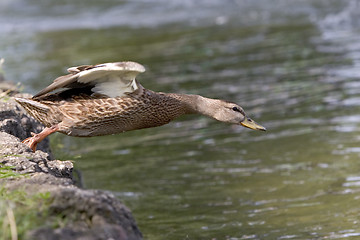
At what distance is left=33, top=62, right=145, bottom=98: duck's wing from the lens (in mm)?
5590

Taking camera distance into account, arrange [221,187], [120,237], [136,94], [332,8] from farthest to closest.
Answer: [332,8] < [221,187] < [136,94] < [120,237]

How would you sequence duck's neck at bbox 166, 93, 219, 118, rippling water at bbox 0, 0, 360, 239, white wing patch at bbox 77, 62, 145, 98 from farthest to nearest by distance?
1. rippling water at bbox 0, 0, 360, 239
2. duck's neck at bbox 166, 93, 219, 118
3. white wing patch at bbox 77, 62, 145, 98

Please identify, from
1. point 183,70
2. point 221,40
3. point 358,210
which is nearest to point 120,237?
point 358,210

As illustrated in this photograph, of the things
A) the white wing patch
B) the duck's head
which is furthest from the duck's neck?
the white wing patch

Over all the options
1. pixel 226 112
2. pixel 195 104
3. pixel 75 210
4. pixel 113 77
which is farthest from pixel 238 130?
pixel 75 210

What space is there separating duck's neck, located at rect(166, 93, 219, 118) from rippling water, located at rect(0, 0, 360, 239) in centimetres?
108

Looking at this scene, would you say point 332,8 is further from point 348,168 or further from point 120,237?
point 120,237

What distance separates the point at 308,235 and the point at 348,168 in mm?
1832

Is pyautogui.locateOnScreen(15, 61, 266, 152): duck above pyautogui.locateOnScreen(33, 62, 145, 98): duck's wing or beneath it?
beneath

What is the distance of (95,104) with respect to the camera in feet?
19.2

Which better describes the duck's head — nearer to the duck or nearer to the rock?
the duck

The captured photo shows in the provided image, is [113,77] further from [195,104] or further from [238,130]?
[238,130]

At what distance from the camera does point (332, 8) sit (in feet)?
60.2

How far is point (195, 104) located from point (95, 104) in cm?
112
